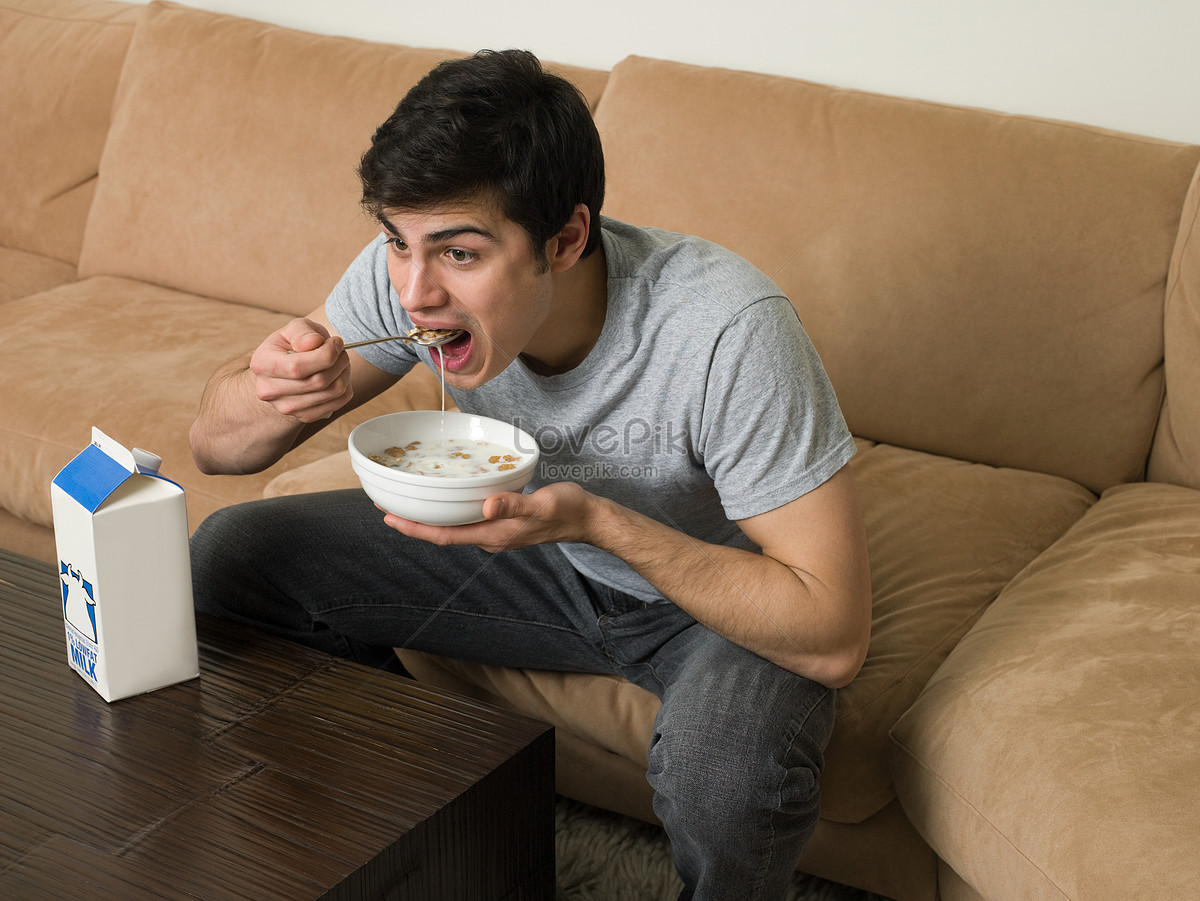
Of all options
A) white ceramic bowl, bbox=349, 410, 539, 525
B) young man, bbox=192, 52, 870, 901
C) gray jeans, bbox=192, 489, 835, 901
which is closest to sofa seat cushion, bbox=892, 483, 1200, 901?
young man, bbox=192, 52, 870, 901

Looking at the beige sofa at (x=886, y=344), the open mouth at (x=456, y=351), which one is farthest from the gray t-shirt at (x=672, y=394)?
the beige sofa at (x=886, y=344)

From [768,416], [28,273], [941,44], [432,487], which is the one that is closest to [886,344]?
[941,44]

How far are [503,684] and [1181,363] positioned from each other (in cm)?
110

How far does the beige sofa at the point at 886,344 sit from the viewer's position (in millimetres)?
1139

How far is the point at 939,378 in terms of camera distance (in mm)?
1729

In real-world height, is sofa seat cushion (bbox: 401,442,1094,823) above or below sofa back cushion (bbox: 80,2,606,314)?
below

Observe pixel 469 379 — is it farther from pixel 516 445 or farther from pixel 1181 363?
pixel 1181 363

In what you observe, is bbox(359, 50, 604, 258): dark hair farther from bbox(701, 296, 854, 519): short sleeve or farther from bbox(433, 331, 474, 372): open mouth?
bbox(701, 296, 854, 519): short sleeve

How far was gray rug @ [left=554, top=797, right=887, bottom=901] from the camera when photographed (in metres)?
1.40

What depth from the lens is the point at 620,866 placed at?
1436 millimetres

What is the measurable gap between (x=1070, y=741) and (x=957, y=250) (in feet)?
2.81

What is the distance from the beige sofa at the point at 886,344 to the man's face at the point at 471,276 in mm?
473

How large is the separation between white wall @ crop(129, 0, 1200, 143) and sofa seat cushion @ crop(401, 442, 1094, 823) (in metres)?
0.66

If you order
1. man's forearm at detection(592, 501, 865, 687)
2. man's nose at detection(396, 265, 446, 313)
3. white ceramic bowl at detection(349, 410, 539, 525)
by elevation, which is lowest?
man's forearm at detection(592, 501, 865, 687)
